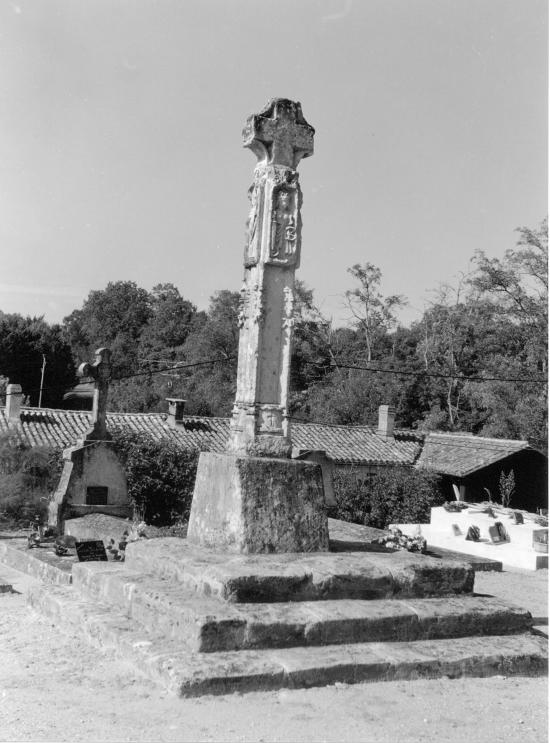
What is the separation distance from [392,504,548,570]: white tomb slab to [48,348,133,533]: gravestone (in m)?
5.88

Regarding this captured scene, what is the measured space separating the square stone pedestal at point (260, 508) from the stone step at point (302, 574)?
0.14 metres

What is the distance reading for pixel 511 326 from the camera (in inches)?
1222

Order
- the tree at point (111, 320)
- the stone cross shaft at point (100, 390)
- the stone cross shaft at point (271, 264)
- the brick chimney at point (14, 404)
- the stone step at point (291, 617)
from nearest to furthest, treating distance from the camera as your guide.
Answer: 1. the stone step at point (291, 617)
2. the stone cross shaft at point (271, 264)
3. the stone cross shaft at point (100, 390)
4. the brick chimney at point (14, 404)
5. the tree at point (111, 320)

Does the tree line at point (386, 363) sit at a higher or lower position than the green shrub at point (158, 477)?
higher

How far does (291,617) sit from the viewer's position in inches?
196

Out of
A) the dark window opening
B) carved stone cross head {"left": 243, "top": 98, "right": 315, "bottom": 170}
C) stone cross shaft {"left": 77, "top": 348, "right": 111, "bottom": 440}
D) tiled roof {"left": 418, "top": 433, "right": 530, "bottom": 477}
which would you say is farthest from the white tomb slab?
tiled roof {"left": 418, "top": 433, "right": 530, "bottom": 477}

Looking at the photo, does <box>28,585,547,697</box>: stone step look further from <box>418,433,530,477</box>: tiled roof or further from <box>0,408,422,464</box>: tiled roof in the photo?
<box>418,433,530,477</box>: tiled roof

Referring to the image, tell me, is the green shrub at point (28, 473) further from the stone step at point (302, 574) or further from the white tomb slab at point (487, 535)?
the stone step at point (302, 574)

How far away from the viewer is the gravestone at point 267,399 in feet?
20.2

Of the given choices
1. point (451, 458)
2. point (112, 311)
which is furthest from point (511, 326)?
point (112, 311)

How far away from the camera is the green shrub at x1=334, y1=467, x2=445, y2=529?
23750mm

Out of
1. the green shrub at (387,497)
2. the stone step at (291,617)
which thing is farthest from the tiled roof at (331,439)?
the stone step at (291,617)

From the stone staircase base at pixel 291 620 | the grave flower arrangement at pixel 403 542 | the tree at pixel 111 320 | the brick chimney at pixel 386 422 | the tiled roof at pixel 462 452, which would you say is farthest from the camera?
the tree at pixel 111 320

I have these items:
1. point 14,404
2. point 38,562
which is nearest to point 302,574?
point 38,562
